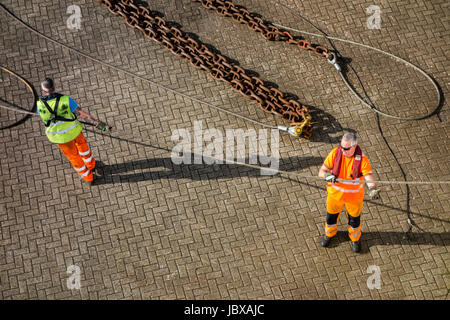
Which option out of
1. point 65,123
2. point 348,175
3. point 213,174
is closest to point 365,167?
point 348,175

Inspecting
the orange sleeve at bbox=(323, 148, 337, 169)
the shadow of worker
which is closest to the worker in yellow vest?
the shadow of worker

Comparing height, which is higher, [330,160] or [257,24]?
[257,24]

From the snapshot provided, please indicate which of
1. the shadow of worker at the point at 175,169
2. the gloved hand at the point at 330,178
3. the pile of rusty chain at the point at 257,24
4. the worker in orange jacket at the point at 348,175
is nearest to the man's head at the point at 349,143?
the worker in orange jacket at the point at 348,175

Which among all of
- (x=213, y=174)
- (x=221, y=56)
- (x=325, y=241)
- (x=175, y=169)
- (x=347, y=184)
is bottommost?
(x=325, y=241)

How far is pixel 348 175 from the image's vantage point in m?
6.98

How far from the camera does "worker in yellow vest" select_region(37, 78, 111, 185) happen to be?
24.1ft

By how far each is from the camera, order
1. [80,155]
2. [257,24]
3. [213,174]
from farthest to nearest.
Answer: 1. [257,24]
2. [213,174]
3. [80,155]

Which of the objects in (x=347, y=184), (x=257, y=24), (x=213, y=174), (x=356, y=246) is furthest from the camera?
(x=257, y=24)

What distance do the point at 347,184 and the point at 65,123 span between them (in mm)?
4045

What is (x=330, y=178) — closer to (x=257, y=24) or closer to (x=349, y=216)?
(x=349, y=216)

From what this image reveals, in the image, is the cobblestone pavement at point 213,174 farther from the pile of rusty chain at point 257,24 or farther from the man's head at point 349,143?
the man's head at point 349,143

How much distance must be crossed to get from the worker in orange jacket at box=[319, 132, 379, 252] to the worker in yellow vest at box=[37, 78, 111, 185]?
3396mm

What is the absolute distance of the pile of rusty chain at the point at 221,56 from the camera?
8828 millimetres
